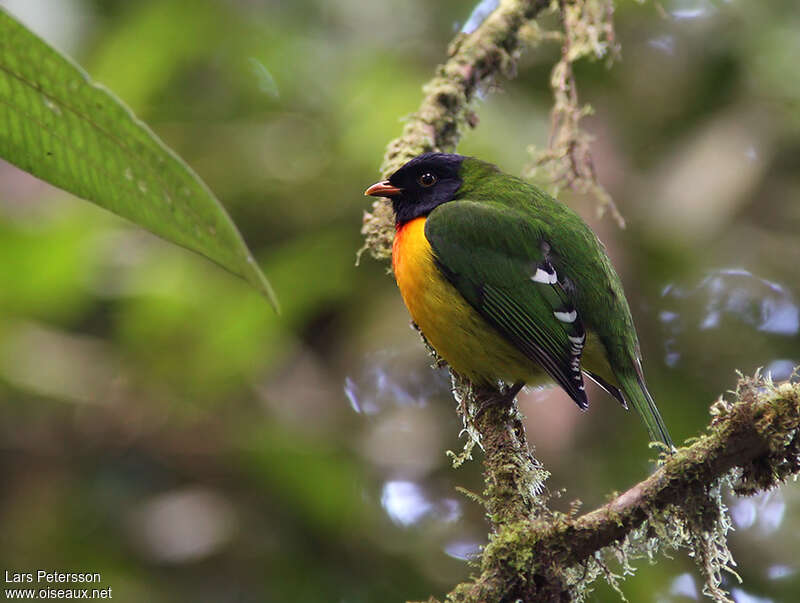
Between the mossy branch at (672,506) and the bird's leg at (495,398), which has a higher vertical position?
the bird's leg at (495,398)

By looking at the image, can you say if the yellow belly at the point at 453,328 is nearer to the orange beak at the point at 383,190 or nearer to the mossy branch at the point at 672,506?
the orange beak at the point at 383,190

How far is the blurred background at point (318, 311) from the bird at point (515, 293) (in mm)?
803

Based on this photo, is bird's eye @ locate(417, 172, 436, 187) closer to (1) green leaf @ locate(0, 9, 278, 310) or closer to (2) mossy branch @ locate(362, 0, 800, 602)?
(2) mossy branch @ locate(362, 0, 800, 602)

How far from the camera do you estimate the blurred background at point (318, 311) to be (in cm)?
406

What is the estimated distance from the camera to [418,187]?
3.41m

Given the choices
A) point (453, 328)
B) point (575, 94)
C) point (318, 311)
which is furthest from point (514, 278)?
point (318, 311)

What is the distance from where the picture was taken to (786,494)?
16.1 ft

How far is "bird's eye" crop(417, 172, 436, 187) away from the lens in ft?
11.1

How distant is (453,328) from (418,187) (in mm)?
678

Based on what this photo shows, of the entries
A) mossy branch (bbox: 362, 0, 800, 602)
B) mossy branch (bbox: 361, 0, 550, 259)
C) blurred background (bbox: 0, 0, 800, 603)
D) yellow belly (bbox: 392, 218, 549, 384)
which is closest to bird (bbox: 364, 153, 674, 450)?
yellow belly (bbox: 392, 218, 549, 384)

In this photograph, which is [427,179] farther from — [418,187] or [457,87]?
[457,87]

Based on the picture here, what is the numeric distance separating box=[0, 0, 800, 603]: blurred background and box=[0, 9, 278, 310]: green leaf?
2724mm

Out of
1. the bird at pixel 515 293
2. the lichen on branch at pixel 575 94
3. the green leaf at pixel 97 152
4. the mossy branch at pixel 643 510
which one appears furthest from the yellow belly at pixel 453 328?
the green leaf at pixel 97 152

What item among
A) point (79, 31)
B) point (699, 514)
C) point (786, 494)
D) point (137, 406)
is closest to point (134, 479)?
point (137, 406)
